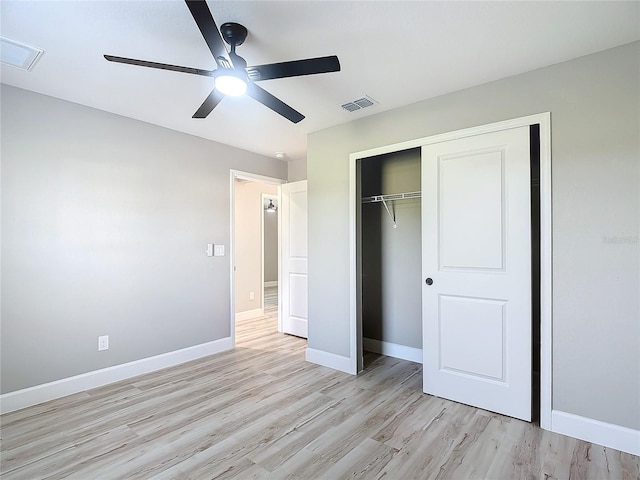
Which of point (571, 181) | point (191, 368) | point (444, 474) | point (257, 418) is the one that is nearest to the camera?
point (444, 474)

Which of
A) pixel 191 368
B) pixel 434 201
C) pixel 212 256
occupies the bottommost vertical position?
pixel 191 368

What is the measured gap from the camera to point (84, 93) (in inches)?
109

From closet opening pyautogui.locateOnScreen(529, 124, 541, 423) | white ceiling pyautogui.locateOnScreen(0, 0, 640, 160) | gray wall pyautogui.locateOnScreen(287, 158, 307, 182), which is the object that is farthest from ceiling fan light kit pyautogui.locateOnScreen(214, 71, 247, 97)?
gray wall pyautogui.locateOnScreen(287, 158, 307, 182)

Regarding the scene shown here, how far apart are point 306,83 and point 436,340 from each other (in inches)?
93.2

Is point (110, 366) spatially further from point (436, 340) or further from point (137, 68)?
point (436, 340)

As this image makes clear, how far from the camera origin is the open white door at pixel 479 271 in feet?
7.97

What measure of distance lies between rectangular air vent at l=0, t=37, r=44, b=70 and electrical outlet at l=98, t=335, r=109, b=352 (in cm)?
228

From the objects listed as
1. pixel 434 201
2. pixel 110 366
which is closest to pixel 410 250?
pixel 434 201

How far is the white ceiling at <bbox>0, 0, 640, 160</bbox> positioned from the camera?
5.83ft

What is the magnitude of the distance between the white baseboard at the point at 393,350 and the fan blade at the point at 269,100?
2749mm

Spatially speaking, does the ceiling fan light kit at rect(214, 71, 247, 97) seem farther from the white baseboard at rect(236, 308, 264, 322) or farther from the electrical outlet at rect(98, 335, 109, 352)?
the white baseboard at rect(236, 308, 264, 322)

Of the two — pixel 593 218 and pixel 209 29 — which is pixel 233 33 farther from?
pixel 593 218

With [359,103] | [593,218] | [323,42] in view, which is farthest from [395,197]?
[323,42]

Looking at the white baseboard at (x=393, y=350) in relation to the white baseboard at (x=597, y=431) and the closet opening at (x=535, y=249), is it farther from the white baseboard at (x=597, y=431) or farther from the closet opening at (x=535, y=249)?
the white baseboard at (x=597, y=431)
